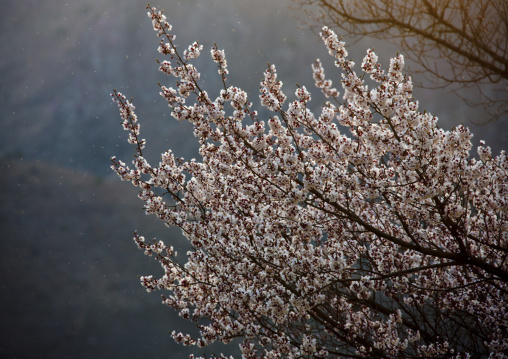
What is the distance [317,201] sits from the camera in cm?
529

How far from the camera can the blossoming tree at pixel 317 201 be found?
4.38 meters

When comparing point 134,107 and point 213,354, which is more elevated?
point 134,107

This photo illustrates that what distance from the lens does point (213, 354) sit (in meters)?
6.02

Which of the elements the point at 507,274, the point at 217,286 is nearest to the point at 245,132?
the point at 217,286

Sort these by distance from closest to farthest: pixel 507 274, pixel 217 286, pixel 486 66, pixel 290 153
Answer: pixel 486 66 < pixel 507 274 < pixel 290 153 < pixel 217 286

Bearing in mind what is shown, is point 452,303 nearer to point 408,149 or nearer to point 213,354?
point 408,149

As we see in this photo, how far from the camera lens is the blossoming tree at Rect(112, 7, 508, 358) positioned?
4.38m

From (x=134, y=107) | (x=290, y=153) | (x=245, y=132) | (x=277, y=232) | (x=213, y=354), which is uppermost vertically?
(x=134, y=107)

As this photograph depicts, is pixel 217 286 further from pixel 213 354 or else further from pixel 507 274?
pixel 507 274

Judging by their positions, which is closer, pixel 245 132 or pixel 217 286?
pixel 245 132

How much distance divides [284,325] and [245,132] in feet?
9.07

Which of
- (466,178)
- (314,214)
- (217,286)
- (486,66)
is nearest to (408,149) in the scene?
(466,178)

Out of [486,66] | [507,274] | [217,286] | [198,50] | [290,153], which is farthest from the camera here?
[217,286]

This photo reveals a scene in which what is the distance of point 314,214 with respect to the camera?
5492 mm
